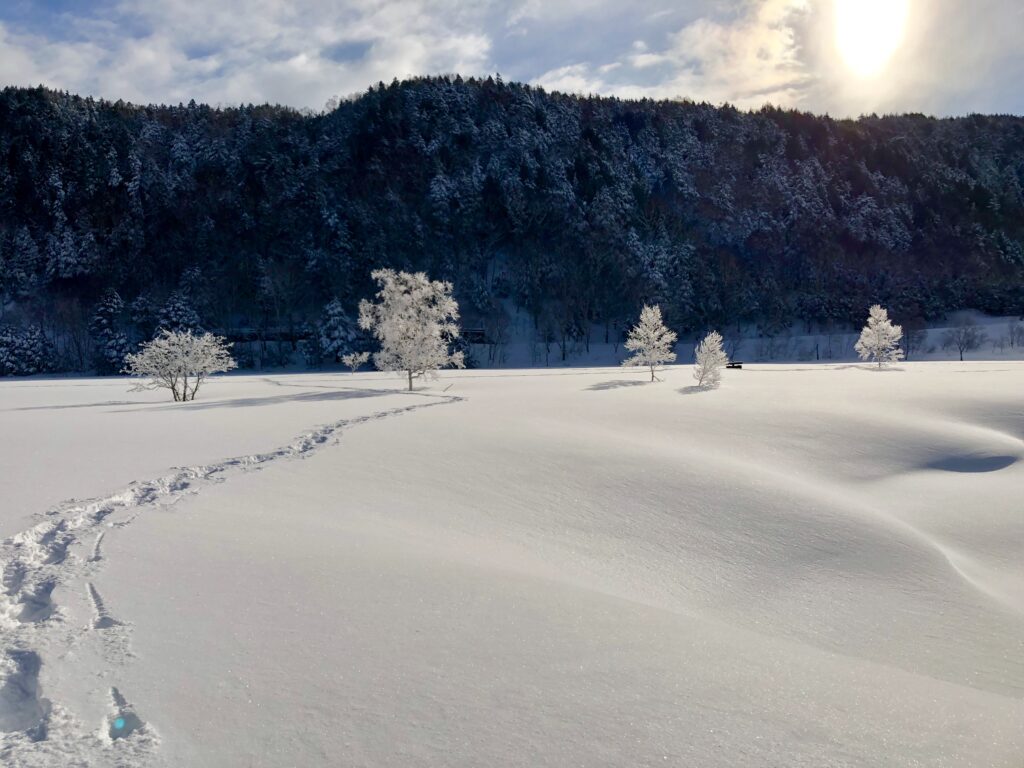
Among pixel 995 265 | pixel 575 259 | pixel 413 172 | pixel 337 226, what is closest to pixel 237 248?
pixel 337 226

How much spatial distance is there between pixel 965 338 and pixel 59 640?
373 ft

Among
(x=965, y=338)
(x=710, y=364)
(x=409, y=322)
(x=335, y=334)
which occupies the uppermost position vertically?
(x=335, y=334)

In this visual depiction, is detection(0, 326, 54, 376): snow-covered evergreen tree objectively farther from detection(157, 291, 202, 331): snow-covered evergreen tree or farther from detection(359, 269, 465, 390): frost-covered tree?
detection(359, 269, 465, 390): frost-covered tree

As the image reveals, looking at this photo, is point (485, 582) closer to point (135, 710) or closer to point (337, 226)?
point (135, 710)

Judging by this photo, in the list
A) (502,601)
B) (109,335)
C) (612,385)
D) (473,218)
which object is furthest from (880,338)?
(109,335)

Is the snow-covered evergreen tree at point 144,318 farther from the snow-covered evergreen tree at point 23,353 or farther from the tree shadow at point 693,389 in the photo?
the tree shadow at point 693,389

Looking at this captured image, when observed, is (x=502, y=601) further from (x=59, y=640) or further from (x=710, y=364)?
(x=710, y=364)

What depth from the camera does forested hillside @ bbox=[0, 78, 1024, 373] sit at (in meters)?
102

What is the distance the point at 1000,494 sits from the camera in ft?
51.7

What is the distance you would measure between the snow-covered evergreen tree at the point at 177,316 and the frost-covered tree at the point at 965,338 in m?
111

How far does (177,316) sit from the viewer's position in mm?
87312

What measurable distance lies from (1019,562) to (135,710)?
49.0 feet

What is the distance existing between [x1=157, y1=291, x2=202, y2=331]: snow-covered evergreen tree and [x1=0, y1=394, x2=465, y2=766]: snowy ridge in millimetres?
85881

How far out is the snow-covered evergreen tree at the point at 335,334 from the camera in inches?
3263
